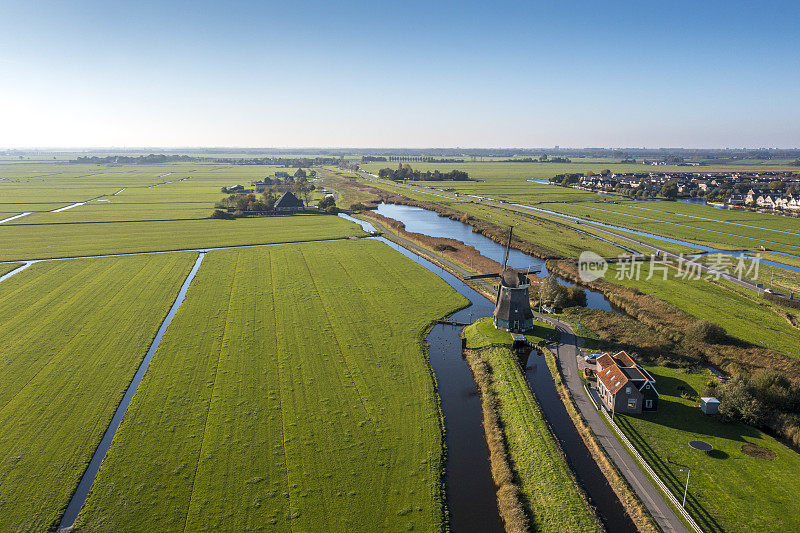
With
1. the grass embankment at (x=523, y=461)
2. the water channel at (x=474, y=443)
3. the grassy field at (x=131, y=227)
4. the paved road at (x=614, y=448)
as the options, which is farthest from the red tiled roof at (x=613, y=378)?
the grassy field at (x=131, y=227)

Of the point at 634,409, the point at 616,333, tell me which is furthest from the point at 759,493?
the point at 616,333

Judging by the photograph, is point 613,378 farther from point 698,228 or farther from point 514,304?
point 698,228

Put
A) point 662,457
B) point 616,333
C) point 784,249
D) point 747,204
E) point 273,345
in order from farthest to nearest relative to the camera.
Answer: point 747,204, point 784,249, point 616,333, point 273,345, point 662,457

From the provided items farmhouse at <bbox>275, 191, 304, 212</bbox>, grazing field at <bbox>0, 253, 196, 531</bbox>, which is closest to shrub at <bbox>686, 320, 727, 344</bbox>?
grazing field at <bbox>0, 253, 196, 531</bbox>

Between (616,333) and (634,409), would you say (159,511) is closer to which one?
(634,409)

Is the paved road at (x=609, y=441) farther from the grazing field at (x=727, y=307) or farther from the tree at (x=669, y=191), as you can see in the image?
the tree at (x=669, y=191)

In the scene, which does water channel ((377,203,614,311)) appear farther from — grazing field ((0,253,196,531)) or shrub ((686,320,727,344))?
grazing field ((0,253,196,531))

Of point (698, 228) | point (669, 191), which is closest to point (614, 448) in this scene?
point (698, 228)
